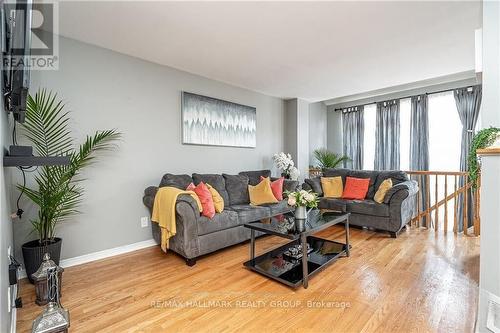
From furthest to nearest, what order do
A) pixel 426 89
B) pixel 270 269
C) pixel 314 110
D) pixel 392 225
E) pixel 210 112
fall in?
pixel 314 110, pixel 426 89, pixel 210 112, pixel 392 225, pixel 270 269

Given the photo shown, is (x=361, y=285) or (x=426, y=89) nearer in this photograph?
(x=361, y=285)

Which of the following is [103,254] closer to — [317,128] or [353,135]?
[317,128]

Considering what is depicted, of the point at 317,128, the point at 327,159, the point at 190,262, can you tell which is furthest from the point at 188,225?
the point at 317,128

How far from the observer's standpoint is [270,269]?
2346 millimetres

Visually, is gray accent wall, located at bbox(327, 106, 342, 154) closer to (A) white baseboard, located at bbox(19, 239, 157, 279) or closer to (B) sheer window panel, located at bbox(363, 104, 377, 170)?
(B) sheer window panel, located at bbox(363, 104, 377, 170)

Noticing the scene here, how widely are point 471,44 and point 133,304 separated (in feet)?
14.3

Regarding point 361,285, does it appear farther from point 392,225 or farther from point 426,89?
point 426,89

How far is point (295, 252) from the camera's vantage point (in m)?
2.64

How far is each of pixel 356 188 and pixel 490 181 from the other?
2.70 meters

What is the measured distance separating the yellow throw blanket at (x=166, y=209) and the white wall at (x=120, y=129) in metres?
0.44

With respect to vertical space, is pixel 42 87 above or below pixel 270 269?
above

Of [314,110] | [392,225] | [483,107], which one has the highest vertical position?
[314,110]

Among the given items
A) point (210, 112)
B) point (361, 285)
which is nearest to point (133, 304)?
point (361, 285)

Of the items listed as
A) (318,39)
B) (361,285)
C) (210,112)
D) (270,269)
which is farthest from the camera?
(210,112)
